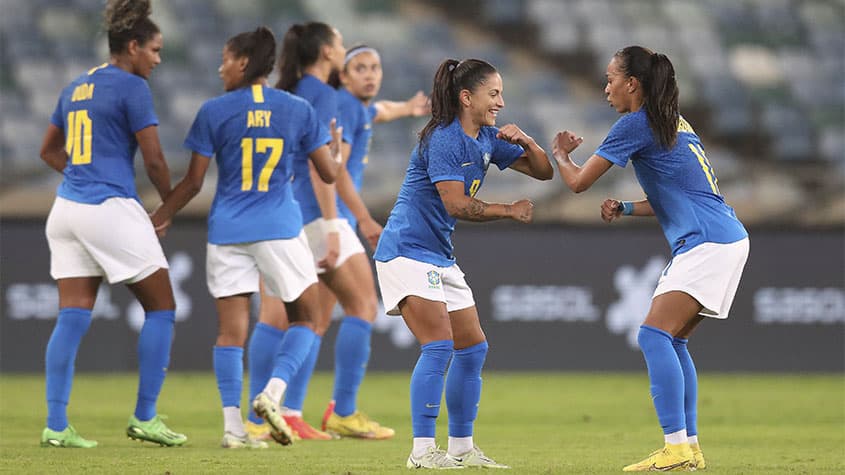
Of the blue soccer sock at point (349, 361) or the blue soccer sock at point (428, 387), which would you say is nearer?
the blue soccer sock at point (428, 387)

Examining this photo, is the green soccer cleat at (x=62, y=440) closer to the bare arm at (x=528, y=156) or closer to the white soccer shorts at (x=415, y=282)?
the white soccer shorts at (x=415, y=282)

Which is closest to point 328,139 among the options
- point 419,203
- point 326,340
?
point 419,203

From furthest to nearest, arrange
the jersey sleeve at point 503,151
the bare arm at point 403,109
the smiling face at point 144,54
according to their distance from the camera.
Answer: the bare arm at point 403,109, the smiling face at point 144,54, the jersey sleeve at point 503,151

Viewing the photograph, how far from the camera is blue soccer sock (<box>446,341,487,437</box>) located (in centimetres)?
611

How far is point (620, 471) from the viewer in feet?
19.5

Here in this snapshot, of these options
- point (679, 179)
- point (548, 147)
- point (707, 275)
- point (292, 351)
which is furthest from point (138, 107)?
point (548, 147)

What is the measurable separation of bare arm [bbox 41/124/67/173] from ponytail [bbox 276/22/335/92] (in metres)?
1.33

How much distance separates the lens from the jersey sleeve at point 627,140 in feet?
19.7

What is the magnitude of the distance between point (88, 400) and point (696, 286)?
5.75m

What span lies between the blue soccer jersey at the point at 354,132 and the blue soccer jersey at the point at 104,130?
1.61 metres

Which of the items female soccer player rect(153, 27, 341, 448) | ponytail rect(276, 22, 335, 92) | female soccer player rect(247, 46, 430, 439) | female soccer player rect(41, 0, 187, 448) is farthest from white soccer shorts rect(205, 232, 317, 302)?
ponytail rect(276, 22, 335, 92)

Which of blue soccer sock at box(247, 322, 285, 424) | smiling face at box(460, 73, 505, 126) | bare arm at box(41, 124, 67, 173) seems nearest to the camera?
smiling face at box(460, 73, 505, 126)

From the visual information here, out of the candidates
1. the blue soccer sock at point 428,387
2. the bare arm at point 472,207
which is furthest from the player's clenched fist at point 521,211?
the blue soccer sock at point 428,387

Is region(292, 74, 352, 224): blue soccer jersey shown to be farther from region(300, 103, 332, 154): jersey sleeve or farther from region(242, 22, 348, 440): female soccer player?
region(300, 103, 332, 154): jersey sleeve
